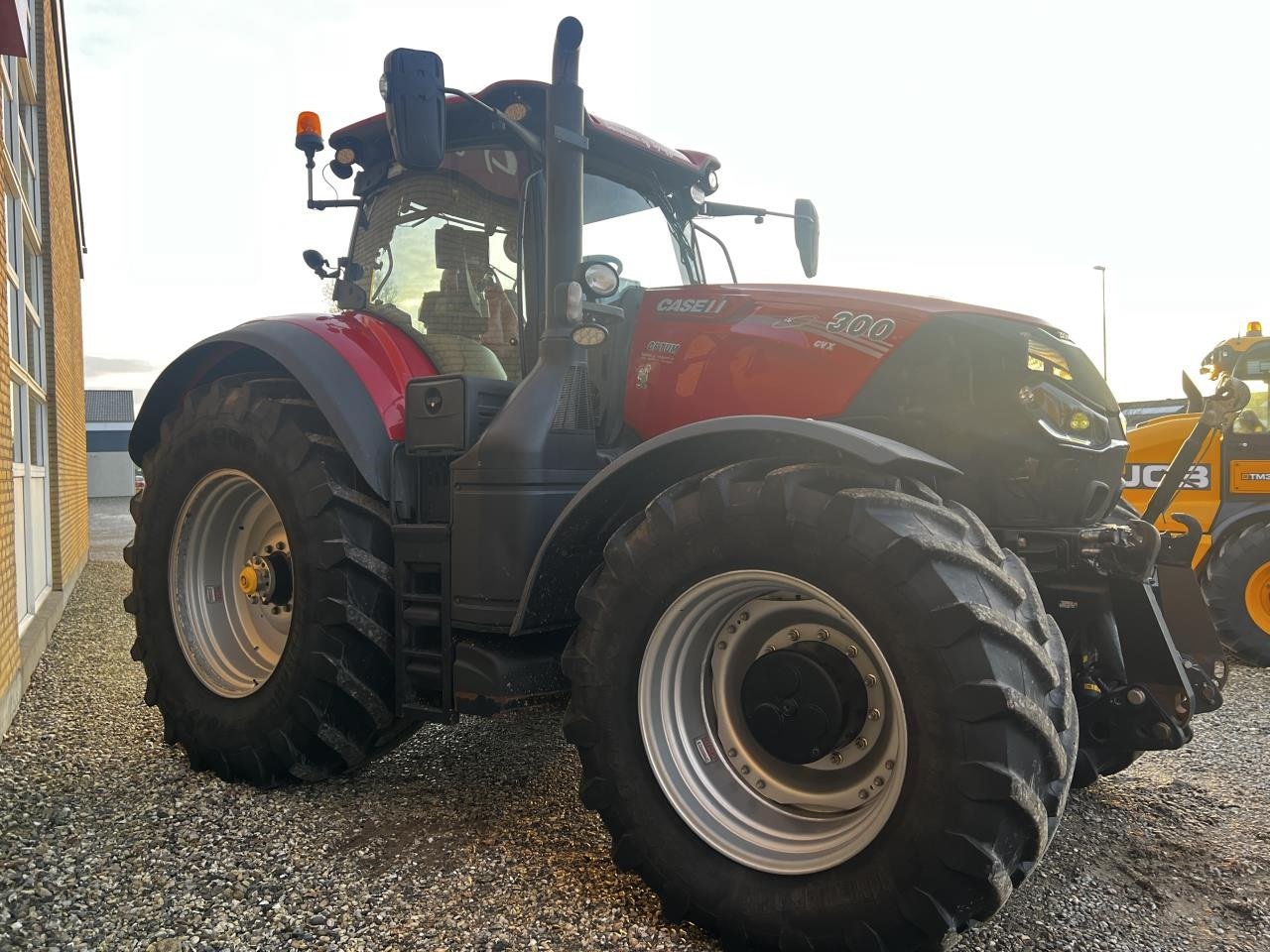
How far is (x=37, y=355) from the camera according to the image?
8.38m

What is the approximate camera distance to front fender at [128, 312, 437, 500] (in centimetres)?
348

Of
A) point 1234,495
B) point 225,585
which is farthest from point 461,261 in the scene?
point 1234,495

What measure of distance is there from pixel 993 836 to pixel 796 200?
10.4ft

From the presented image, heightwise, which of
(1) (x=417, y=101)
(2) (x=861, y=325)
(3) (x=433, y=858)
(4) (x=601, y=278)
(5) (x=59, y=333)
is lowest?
(3) (x=433, y=858)

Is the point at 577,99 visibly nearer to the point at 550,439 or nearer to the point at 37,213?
the point at 550,439

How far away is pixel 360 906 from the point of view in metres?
2.63

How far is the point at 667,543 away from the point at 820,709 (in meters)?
0.59

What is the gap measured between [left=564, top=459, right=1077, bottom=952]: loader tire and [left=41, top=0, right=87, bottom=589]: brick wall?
25.7 ft

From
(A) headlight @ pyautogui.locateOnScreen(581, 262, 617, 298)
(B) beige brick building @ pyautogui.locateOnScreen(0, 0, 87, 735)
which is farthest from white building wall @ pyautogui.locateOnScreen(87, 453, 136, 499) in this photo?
(A) headlight @ pyautogui.locateOnScreen(581, 262, 617, 298)

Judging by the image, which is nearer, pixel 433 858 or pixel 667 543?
pixel 667 543

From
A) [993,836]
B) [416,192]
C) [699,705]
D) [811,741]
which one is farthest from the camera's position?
[416,192]

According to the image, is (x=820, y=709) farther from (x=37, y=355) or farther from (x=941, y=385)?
(x=37, y=355)

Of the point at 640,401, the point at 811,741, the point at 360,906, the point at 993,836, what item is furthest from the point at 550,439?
the point at 993,836

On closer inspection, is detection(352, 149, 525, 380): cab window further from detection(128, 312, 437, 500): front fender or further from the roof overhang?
the roof overhang
